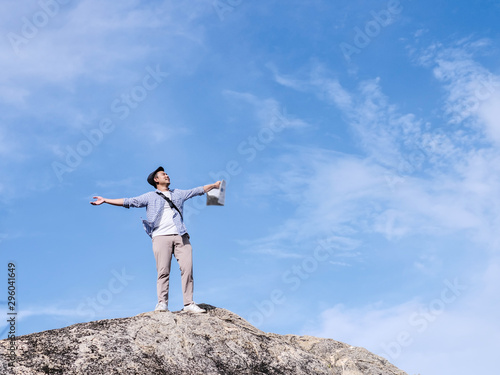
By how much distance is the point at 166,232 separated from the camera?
425 inches

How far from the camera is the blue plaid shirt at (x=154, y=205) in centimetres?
1088

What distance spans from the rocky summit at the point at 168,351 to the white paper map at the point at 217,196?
225 cm

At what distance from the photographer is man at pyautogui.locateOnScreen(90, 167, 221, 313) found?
10633 mm

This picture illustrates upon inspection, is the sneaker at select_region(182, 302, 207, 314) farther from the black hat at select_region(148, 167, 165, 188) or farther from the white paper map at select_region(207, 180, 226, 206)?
the black hat at select_region(148, 167, 165, 188)

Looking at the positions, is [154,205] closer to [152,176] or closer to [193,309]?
[152,176]

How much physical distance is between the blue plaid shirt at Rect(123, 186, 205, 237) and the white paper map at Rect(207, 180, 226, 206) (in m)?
0.48

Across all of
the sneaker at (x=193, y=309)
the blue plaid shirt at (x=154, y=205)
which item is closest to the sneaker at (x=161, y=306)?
the sneaker at (x=193, y=309)

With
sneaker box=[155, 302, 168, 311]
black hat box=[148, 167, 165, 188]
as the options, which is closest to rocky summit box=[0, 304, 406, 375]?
sneaker box=[155, 302, 168, 311]

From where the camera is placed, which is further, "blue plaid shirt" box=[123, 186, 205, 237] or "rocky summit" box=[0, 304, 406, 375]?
"blue plaid shirt" box=[123, 186, 205, 237]

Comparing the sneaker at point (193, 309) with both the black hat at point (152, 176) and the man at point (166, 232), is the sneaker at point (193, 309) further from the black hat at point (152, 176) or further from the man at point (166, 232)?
the black hat at point (152, 176)

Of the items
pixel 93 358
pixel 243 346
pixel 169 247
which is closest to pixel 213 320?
pixel 243 346

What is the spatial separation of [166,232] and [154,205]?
0.62 metres

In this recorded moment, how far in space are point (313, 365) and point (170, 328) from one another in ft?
8.85

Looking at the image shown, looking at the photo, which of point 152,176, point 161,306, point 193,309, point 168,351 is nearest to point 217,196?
point 152,176
